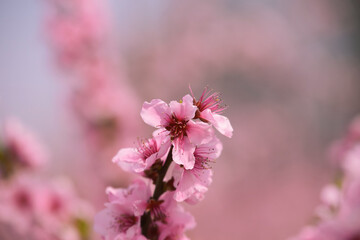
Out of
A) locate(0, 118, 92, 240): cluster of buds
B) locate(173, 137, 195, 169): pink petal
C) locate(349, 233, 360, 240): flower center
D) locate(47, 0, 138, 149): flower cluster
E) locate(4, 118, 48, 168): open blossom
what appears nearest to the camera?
locate(349, 233, 360, 240): flower center

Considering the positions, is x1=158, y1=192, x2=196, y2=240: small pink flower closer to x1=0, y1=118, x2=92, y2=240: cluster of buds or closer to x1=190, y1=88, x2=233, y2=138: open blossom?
x1=190, y1=88, x2=233, y2=138: open blossom

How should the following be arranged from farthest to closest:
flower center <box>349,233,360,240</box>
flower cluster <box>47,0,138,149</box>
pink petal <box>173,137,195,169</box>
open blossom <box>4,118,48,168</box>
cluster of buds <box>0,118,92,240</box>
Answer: flower cluster <box>47,0,138,149</box> < open blossom <box>4,118,48,168</box> < cluster of buds <box>0,118,92,240</box> < pink petal <box>173,137,195,169</box> < flower center <box>349,233,360,240</box>

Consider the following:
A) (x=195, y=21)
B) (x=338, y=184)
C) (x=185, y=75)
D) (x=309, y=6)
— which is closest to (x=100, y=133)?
(x=338, y=184)

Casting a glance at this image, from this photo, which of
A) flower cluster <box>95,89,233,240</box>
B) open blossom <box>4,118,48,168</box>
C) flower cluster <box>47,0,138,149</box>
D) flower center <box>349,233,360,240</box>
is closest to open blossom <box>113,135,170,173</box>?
flower cluster <box>95,89,233,240</box>

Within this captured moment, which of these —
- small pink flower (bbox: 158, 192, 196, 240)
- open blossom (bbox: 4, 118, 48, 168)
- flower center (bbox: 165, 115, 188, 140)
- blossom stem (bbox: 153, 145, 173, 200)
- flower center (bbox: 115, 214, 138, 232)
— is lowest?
small pink flower (bbox: 158, 192, 196, 240)

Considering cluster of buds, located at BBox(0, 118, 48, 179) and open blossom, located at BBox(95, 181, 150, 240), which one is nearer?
open blossom, located at BBox(95, 181, 150, 240)

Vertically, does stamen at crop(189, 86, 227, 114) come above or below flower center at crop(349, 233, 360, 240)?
above

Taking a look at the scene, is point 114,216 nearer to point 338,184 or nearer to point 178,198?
point 178,198

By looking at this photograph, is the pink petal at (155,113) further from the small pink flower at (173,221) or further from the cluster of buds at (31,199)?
the cluster of buds at (31,199)

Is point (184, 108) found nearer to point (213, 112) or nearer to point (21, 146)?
point (213, 112)
